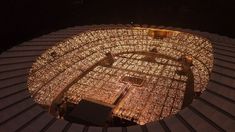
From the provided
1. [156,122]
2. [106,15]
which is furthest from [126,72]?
[106,15]

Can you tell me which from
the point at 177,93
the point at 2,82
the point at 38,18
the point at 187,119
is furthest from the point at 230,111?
the point at 38,18

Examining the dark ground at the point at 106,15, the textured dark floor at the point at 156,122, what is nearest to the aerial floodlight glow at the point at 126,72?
the textured dark floor at the point at 156,122

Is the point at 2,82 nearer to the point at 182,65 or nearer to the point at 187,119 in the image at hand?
the point at 187,119

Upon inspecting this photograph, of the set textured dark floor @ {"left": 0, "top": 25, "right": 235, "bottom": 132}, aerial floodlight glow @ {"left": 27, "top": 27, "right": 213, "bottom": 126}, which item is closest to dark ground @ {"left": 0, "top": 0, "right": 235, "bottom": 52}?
aerial floodlight glow @ {"left": 27, "top": 27, "right": 213, "bottom": 126}

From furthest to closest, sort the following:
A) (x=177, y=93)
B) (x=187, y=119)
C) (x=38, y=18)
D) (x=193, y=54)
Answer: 1. (x=38, y=18)
2. (x=193, y=54)
3. (x=177, y=93)
4. (x=187, y=119)

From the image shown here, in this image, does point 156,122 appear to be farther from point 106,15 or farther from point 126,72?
point 106,15

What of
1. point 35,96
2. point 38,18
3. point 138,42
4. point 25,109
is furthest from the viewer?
point 38,18

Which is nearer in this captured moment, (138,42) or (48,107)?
(48,107)
